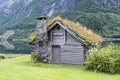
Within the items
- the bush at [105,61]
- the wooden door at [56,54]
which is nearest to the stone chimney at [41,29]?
the wooden door at [56,54]

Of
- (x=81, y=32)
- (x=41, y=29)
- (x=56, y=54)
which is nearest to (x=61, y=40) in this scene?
(x=56, y=54)

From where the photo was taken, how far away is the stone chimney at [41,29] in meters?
34.0

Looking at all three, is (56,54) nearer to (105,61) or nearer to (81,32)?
(81,32)

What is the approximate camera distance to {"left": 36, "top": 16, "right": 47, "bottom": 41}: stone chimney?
34031 millimetres

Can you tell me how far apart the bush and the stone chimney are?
763cm

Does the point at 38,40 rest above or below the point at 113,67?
above

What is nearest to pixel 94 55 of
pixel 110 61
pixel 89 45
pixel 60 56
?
pixel 110 61

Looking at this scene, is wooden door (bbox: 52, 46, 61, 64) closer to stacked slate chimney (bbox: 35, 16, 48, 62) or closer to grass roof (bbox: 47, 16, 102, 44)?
stacked slate chimney (bbox: 35, 16, 48, 62)

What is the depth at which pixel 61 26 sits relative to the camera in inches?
1330

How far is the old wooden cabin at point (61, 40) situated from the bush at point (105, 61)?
4.14m

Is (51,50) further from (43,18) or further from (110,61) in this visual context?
(110,61)

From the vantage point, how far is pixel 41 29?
34188mm

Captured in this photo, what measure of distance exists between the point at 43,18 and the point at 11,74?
13.9m

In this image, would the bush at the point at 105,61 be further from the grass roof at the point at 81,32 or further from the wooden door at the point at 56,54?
Result: the wooden door at the point at 56,54
